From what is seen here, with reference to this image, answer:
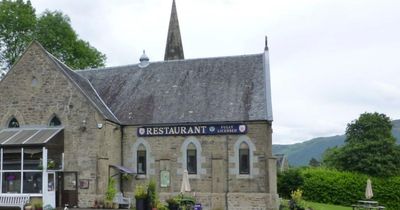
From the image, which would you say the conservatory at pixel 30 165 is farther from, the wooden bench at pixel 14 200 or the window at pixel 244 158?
the window at pixel 244 158

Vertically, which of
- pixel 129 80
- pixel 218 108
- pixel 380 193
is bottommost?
pixel 380 193

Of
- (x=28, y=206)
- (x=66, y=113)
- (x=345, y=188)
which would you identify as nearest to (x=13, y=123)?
(x=66, y=113)

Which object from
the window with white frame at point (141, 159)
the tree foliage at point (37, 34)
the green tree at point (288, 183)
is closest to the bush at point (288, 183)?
the green tree at point (288, 183)

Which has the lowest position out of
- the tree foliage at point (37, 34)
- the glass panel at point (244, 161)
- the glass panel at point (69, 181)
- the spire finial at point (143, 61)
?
the glass panel at point (69, 181)

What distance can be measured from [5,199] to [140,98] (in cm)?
986

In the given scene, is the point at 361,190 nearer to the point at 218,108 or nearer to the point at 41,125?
the point at 218,108

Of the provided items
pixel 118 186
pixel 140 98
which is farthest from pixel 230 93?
pixel 118 186

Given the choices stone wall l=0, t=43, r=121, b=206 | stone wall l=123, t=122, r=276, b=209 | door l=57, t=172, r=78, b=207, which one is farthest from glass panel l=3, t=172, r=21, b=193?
stone wall l=123, t=122, r=276, b=209

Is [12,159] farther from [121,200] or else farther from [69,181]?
[121,200]

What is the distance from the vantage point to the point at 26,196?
83.9 feet

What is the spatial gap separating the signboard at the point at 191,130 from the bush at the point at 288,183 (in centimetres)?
931

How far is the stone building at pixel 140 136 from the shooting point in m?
26.5

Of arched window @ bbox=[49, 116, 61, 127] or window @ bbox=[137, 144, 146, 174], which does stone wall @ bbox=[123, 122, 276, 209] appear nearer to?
window @ bbox=[137, 144, 146, 174]

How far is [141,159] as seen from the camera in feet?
95.3
